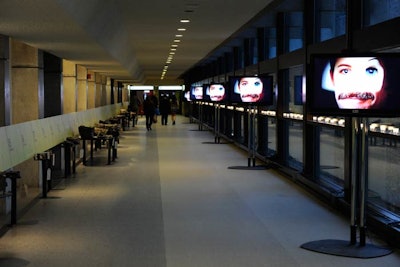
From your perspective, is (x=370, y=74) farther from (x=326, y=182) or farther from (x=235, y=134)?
(x=235, y=134)

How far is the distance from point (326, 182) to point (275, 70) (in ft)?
14.1

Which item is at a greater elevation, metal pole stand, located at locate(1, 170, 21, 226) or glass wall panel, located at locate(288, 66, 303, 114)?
glass wall panel, located at locate(288, 66, 303, 114)

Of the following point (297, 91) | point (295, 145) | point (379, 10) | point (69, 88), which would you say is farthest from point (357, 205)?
point (69, 88)

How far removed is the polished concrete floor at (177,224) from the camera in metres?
6.59

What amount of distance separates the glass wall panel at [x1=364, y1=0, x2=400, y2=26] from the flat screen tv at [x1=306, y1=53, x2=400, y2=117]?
1.52 metres

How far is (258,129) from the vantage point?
58.0 feet

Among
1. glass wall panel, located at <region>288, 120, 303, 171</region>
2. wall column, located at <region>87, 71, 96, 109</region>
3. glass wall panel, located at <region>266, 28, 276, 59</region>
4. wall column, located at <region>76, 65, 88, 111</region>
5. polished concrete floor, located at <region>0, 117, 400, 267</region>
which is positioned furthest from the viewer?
wall column, located at <region>87, 71, 96, 109</region>

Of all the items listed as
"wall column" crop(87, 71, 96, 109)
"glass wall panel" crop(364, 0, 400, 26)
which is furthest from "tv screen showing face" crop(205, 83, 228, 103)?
"glass wall panel" crop(364, 0, 400, 26)

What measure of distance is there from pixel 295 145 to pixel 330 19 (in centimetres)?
461

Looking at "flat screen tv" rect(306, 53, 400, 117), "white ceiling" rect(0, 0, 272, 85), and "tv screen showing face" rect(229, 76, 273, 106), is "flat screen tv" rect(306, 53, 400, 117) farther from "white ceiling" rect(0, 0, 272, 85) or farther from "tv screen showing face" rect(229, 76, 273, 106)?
"tv screen showing face" rect(229, 76, 273, 106)

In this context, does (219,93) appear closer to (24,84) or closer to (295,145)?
(295,145)

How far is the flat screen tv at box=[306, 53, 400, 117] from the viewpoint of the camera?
21.1 feet

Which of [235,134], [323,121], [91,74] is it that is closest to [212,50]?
[235,134]

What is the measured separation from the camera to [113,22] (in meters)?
13.2
